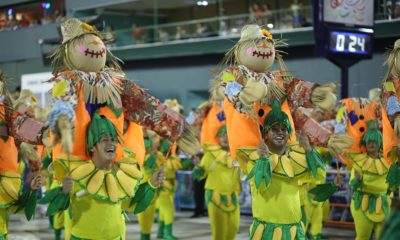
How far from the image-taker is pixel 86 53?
16.6 ft

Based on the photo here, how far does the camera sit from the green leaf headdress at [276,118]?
550cm

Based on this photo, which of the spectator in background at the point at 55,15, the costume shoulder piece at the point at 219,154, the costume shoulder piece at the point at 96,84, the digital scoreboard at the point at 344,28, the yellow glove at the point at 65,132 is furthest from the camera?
the spectator in background at the point at 55,15

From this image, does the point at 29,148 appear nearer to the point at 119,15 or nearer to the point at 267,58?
the point at 267,58

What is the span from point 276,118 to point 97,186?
1.49 metres

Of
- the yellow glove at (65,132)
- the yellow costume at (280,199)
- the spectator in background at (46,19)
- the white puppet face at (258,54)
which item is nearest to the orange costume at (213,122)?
the white puppet face at (258,54)

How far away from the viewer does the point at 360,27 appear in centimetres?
1024

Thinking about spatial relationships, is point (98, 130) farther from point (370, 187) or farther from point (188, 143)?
point (370, 187)

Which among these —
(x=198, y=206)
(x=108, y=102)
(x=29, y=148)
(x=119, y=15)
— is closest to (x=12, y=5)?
(x=119, y=15)

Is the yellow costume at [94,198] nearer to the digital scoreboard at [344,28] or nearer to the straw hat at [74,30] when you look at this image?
the straw hat at [74,30]

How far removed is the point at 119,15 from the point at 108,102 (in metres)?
14.3

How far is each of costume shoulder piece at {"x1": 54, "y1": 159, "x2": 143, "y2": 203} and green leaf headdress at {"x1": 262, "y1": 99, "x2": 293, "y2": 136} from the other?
1.16 m

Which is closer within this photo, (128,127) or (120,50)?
(128,127)

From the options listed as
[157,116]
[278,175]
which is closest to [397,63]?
[278,175]

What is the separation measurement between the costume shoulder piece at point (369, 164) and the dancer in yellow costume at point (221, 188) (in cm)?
123
